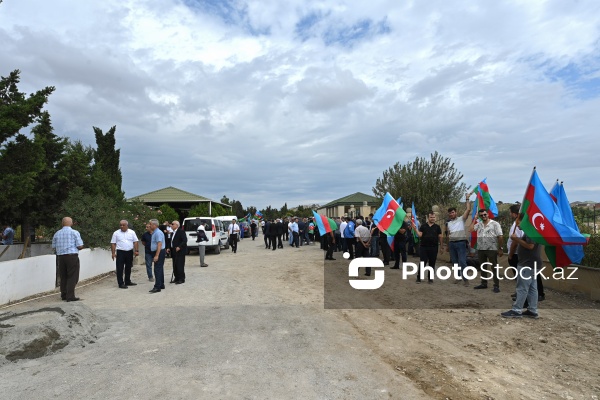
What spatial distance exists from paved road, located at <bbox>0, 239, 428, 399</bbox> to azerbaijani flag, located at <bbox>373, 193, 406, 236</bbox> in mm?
4171

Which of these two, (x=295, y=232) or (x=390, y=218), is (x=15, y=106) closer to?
(x=390, y=218)

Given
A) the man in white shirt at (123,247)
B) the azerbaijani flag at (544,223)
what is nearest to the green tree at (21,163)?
the man in white shirt at (123,247)

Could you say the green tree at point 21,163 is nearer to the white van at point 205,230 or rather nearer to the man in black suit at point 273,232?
the white van at point 205,230

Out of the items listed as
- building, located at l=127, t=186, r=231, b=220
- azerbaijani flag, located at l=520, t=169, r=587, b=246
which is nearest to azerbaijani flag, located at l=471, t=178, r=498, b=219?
azerbaijani flag, located at l=520, t=169, r=587, b=246

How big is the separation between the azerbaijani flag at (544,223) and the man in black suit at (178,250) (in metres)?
7.88

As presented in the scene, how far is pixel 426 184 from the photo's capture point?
93.6ft

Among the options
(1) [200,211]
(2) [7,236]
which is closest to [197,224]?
(2) [7,236]

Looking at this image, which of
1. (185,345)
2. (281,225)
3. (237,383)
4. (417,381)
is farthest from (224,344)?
(281,225)

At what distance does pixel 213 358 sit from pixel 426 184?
25.1 m

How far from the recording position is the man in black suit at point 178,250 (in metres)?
11.3

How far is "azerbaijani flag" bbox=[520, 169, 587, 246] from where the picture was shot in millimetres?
7391

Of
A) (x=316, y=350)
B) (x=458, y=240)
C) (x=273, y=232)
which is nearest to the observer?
(x=316, y=350)

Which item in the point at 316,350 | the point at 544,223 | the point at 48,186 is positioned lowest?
the point at 316,350

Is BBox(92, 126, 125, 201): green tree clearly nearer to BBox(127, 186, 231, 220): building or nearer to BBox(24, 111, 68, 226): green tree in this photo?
BBox(24, 111, 68, 226): green tree
